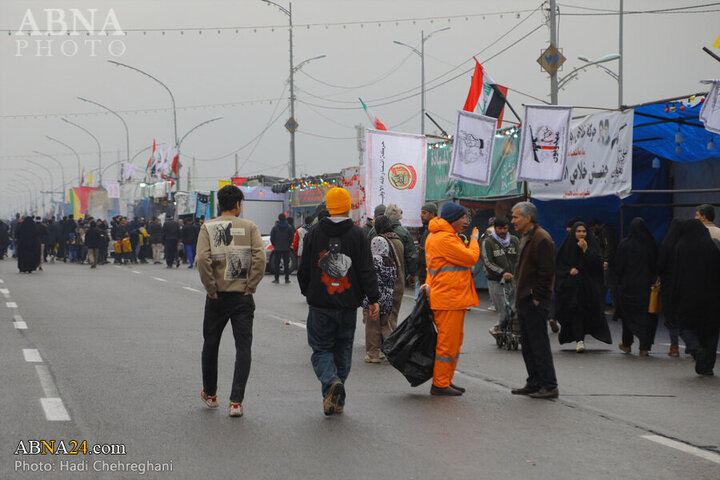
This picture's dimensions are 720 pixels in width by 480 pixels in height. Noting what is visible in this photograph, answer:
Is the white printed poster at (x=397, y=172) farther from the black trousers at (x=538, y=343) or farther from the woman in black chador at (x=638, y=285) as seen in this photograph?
the black trousers at (x=538, y=343)

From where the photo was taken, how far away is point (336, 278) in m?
A: 7.70

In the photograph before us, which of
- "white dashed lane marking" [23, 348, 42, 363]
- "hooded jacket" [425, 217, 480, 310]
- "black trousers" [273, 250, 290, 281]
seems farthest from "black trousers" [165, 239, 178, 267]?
"hooded jacket" [425, 217, 480, 310]

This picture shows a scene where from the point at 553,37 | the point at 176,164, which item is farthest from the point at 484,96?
the point at 176,164

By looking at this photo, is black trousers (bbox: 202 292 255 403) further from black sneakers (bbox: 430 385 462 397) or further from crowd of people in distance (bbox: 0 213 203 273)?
crowd of people in distance (bbox: 0 213 203 273)

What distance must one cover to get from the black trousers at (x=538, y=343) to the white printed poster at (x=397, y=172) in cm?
1195

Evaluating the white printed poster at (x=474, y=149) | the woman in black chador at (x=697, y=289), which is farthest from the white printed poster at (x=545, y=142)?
the woman in black chador at (x=697, y=289)

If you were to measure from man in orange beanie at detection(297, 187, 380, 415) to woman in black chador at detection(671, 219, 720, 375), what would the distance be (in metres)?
4.44

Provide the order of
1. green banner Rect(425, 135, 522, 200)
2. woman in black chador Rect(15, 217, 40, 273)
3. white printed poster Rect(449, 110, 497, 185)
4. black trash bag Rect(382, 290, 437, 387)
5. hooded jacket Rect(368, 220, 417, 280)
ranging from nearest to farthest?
black trash bag Rect(382, 290, 437, 387) → hooded jacket Rect(368, 220, 417, 280) → white printed poster Rect(449, 110, 497, 185) → green banner Rect(425, 135, 522, 200) → woman in black chador Rect(15, 217, 40, 273)

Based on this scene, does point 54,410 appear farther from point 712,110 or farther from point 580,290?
point 712,110

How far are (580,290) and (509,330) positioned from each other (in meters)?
1.11

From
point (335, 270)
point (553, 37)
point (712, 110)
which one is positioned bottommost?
point (335, 270)

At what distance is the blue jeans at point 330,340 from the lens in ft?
25.1

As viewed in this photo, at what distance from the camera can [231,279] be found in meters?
7.57

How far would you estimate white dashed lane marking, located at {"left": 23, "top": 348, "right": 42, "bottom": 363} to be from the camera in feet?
34.6
